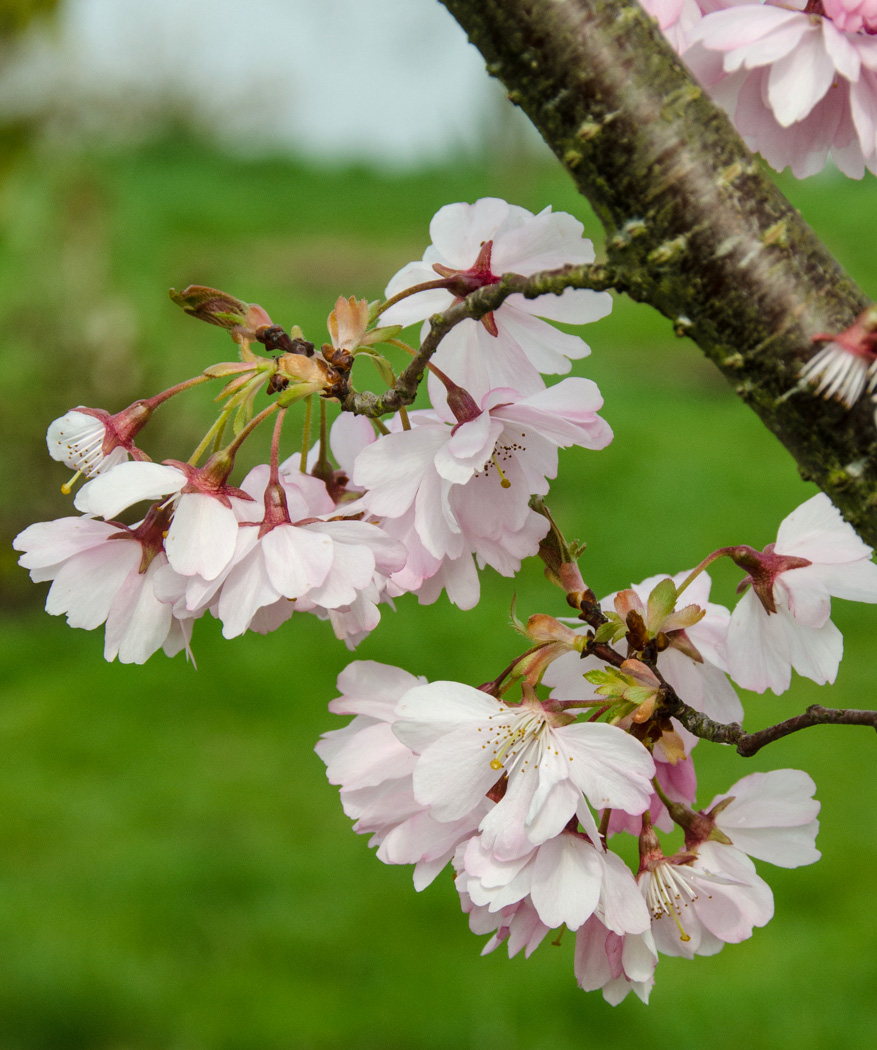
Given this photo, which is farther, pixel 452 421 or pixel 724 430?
pixel 724 430

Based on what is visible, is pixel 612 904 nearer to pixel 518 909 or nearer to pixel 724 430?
pixel 518 909

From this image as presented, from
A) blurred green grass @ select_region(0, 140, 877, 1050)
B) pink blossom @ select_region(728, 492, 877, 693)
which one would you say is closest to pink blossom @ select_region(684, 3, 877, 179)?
pink blossom @ select_region(728, 492, 877, 693)

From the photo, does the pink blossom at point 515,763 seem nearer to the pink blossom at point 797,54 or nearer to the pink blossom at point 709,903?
the pink blossom at point 709,903

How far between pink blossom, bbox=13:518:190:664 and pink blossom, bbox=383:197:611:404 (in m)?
0.24

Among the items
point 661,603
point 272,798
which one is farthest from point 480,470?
point 272,798

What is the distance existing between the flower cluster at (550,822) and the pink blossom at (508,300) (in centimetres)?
23

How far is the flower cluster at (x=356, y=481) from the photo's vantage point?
2.34ft

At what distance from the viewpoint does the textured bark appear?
614 mm

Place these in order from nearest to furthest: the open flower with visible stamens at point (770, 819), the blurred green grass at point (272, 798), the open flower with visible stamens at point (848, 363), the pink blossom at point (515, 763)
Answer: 1. the open flower with visible stamens at point (848, 363)
2. the pink blossom at point (515, 763)
3. the open flower with visible stamens at point (770, 819)
4. the blurred green grass at point (272, 798)

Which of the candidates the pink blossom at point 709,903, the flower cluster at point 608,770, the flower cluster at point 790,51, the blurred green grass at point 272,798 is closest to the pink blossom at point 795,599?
the flower cluster at point 608,770

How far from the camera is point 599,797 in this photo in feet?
2.27

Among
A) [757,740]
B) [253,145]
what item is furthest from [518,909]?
[253,145]

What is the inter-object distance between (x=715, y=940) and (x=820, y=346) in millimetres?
439

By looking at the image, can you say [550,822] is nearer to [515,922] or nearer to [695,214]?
[515,922]
